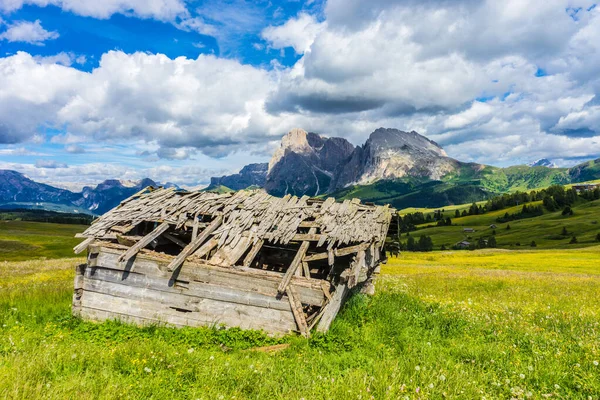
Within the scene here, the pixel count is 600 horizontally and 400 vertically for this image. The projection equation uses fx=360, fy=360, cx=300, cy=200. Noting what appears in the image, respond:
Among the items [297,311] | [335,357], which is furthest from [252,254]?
[335,357]

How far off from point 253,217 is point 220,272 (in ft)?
9.92

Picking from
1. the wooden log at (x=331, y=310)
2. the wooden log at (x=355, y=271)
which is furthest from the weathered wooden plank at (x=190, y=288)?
the wooden log at (x=355, y=271)

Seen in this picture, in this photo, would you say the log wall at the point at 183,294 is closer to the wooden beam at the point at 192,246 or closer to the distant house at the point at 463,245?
the wooden beam at the point at 192,246

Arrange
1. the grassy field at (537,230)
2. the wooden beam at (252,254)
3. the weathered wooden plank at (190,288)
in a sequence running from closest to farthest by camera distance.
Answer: the weathered wooden plank at (190,288) < the wooden beam at (252,254) < the grassy field at (537,230)

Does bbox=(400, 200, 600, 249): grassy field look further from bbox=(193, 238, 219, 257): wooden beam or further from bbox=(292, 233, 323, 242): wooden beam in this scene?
bbox=(193, 238, 219, 257): wooden beam

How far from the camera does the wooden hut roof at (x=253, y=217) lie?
509 inches

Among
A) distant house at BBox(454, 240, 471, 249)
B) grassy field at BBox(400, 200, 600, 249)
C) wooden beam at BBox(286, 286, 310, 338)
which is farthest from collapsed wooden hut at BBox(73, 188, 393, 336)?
distant house at BBox(454, 240, 471, 249)

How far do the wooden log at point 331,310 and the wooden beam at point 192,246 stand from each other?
476 cm

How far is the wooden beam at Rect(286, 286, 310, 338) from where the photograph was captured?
1070cm

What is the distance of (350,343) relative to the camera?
9766mm

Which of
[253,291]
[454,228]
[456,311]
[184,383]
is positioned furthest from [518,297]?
[454,228]

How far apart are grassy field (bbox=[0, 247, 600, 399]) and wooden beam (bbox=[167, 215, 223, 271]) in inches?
79.4

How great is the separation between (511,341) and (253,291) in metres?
7.33

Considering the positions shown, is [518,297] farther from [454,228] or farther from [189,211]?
[454,228]
